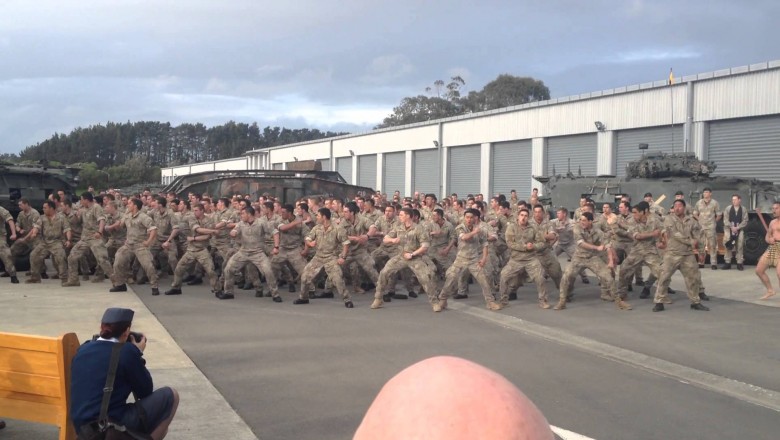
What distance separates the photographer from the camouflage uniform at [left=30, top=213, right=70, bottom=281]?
14914 mm

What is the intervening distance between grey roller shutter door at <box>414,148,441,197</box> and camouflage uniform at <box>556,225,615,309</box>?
27.4 metres

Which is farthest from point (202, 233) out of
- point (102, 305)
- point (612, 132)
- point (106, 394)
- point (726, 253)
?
point (612, 132)

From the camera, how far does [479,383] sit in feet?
5.22

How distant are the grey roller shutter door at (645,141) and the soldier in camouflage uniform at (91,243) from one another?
742 inches

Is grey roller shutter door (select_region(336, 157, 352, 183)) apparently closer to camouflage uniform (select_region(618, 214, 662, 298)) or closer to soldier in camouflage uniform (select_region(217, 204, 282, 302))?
soldier in camouflage uniform (select_region(217, 204, 282, 302))

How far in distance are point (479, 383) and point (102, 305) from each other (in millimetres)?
11742

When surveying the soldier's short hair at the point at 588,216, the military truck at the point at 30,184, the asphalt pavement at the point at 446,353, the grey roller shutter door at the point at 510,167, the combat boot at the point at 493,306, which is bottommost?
the asphalt pavement at the point at 446,353

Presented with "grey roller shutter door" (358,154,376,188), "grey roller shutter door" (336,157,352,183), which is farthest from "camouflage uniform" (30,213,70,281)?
"grey roller shutter door" (336,157,352,183)

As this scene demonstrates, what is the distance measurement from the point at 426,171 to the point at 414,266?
1174 inches

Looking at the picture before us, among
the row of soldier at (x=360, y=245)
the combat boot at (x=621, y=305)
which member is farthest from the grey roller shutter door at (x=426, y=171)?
the combat boot at (x=621, y=305)

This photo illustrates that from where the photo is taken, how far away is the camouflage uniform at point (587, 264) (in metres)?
12.0

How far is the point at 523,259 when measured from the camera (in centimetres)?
1239

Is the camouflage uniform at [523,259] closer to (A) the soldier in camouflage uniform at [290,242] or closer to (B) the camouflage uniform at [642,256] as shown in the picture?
(B) the camouflage uniform at [642,256]

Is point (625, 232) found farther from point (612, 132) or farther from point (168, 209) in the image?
point (612, 132)
